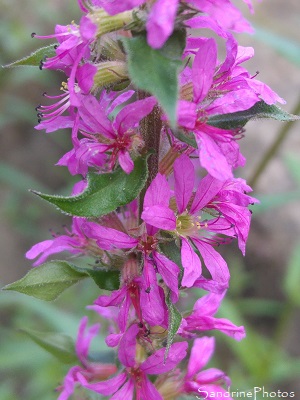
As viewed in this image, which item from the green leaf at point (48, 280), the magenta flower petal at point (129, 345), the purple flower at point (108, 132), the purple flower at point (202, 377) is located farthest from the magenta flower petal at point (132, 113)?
the purple flower at point (202, 377)

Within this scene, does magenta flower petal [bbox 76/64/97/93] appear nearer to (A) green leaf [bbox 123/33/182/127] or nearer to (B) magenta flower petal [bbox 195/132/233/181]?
(A) green leaf [bbox 123/33/182/127]

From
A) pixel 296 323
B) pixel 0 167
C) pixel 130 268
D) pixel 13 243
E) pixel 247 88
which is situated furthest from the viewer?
pixel 13 243

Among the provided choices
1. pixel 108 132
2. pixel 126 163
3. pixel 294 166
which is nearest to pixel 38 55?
pixel 108 132

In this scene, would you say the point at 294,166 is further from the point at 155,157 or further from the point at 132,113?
the point at 132,113

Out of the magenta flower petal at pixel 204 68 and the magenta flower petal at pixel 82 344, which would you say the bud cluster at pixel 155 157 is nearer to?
the magenta flower petal at pixel 204 68

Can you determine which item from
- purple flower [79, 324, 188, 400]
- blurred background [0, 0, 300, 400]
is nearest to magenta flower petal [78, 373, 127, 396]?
purple flower [79, 324, 188, 400]

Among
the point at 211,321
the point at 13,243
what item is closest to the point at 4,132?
the point at 13,243

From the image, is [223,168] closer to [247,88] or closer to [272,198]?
[247,88]

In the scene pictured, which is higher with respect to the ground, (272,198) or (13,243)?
(272,198)
